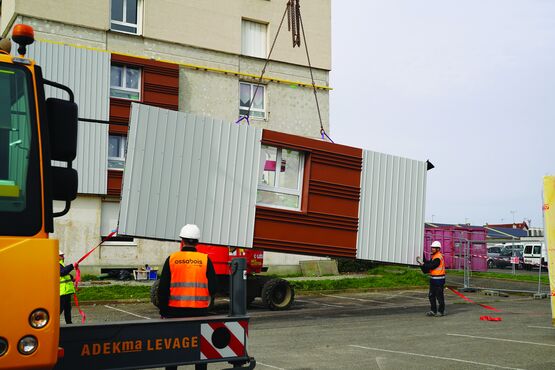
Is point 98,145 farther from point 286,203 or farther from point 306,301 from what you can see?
point 286,203

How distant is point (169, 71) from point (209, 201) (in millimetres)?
15086

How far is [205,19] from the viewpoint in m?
28.4

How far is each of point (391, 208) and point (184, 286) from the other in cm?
959

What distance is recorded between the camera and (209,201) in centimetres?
1284

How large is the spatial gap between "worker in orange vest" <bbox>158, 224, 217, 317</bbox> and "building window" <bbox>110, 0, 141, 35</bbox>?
22067mm

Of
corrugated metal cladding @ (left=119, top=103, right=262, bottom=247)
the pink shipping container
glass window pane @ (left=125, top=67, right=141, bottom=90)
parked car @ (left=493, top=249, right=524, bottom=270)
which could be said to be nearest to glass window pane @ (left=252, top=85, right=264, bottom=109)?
glass window pane @ (left=125, top=67, right=141, bottom=90)

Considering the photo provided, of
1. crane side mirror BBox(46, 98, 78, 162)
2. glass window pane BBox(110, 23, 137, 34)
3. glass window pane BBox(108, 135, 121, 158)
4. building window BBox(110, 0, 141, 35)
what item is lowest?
crane side mirror BBox(46, 98, 78, 162)

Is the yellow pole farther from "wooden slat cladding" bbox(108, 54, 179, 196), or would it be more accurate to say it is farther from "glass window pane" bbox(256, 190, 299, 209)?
"wooden slat cladding" bbox(108, 54, 179, 196)

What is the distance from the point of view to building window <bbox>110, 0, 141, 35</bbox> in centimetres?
2666

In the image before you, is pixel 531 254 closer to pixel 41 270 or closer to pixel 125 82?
pixel 125 82

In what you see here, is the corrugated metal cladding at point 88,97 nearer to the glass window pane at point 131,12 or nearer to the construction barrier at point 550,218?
the glass window pane at point 131,12

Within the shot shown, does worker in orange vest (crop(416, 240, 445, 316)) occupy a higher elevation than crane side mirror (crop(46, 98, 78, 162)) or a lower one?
lower

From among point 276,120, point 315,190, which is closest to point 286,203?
point 315,190

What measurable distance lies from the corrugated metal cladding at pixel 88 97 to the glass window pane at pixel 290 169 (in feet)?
41.9
